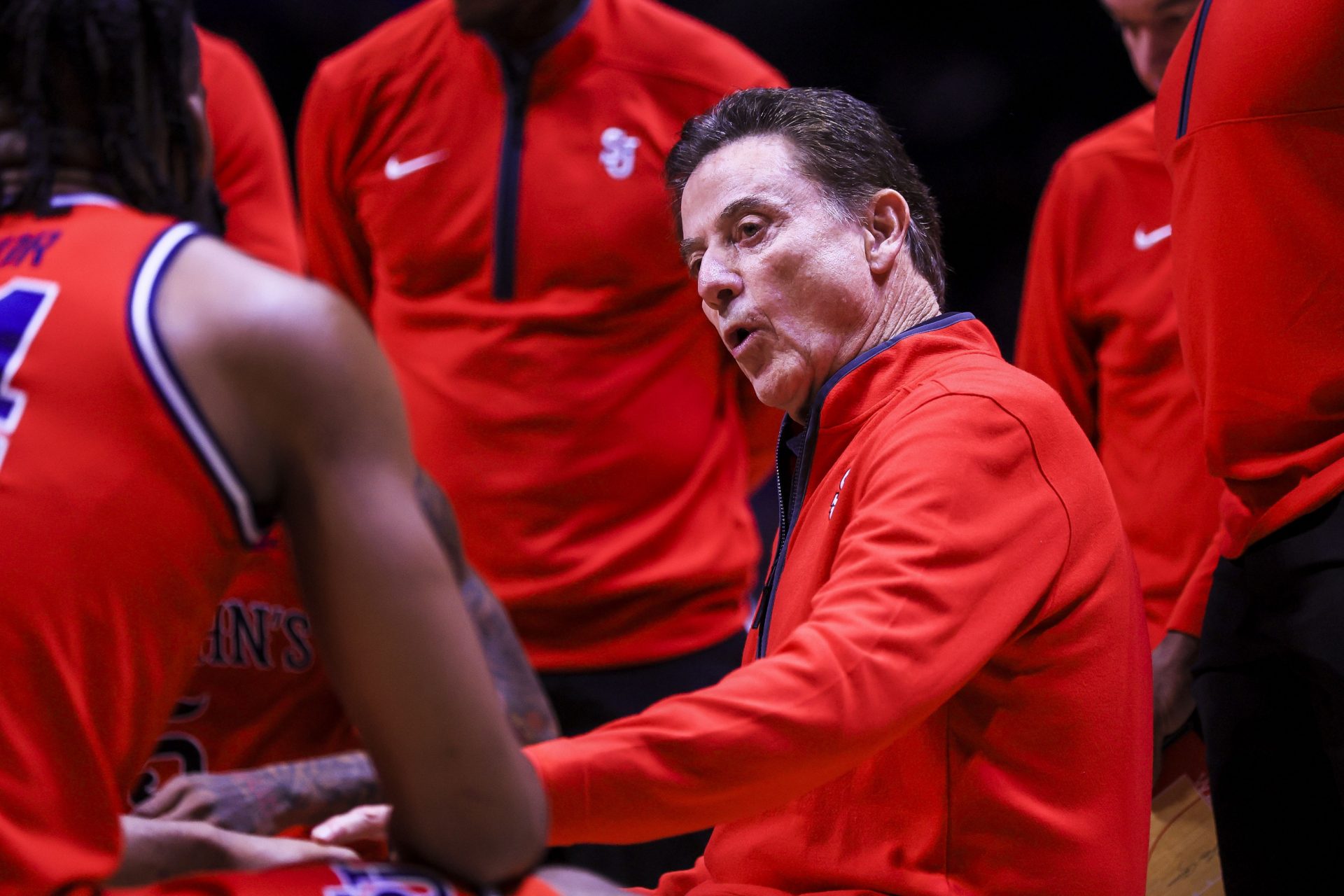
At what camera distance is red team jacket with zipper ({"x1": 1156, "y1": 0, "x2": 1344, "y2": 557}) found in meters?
1.67

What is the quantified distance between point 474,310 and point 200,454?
5.09 ft

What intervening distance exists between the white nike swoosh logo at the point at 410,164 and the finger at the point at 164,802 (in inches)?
49.8

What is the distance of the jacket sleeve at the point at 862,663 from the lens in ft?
4.15

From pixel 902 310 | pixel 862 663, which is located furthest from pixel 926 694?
pixel 902 310

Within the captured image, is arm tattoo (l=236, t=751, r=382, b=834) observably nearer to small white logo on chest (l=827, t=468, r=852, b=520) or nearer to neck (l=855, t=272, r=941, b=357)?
small white logo on chest (l=827, t=468, r=852, b=520)

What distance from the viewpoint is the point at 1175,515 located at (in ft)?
8.41

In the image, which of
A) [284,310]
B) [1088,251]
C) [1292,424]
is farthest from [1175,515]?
[284,310]

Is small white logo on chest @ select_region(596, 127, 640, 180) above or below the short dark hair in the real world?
below

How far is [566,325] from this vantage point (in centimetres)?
257

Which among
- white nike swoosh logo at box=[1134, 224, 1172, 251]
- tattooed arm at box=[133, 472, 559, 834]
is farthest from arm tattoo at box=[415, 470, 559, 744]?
white nike swoosh logo at box=[1134, 224, 1172, 251]

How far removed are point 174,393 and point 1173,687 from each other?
1.51m

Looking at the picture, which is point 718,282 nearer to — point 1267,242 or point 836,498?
point 836,498

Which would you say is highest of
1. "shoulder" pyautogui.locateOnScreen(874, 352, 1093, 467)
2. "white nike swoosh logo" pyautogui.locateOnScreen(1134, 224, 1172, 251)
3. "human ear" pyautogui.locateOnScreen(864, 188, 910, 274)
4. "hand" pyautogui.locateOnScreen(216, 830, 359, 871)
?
"human ear" pyautogui.locateOnScreen(864, 188, 910, 274)

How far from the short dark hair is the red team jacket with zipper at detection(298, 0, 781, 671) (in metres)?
0.74
